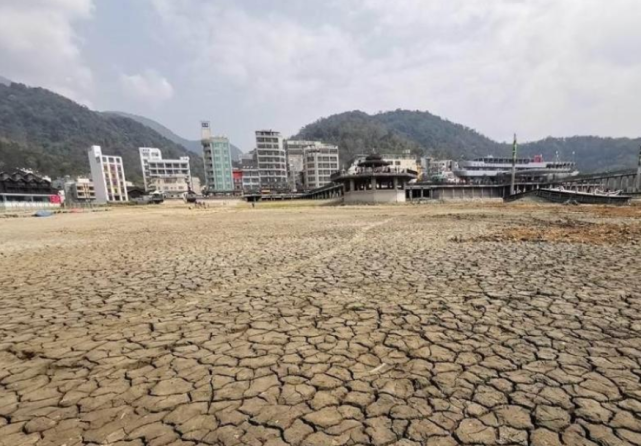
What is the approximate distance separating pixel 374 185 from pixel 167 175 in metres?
90.8

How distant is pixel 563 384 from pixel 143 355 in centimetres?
457

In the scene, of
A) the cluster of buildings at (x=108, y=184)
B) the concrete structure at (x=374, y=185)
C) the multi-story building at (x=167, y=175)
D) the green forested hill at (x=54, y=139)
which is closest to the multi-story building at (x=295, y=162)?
the multi-story building at (x=167, y=175)

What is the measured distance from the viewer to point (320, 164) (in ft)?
375

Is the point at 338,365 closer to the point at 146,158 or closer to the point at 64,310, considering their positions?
the point at 64,310

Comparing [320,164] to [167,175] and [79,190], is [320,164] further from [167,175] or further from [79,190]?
[79,190]

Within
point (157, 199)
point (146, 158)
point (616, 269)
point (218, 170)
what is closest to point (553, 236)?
point (616, 269)

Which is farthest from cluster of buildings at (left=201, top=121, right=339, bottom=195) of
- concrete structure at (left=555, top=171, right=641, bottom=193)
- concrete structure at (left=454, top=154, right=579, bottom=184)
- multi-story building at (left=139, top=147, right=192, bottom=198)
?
concrete structure at (left=555, top=171, right=641, bottom=193)

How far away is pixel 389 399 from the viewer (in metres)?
2.86

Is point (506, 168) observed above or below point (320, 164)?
below

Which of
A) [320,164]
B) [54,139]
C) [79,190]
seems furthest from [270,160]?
[54,139]

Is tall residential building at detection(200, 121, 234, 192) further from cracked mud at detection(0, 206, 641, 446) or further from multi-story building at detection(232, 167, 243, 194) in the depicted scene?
cracked mud at detection(0, 206, 641, 446)

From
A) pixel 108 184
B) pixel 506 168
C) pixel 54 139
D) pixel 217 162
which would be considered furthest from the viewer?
pixel 54 139

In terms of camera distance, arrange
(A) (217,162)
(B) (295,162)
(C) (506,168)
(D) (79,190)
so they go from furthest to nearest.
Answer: (B) (295,162)
(C) (506,168)
(A) (217,162)
(D) (79,190)

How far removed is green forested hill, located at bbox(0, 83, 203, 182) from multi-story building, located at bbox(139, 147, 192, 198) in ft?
69.0
